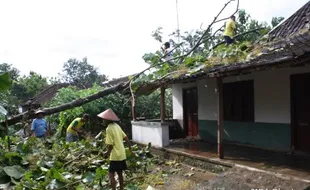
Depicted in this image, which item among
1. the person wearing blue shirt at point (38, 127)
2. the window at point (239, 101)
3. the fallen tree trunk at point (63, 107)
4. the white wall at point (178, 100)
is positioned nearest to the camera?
the fallen tree trunk at point (63, 107)

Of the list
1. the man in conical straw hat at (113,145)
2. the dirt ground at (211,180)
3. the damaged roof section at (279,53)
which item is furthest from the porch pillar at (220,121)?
the man in conical straw hat at (113,145)

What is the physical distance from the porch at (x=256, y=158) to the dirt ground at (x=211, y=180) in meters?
0.25

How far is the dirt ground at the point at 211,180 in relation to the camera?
18.5 feet

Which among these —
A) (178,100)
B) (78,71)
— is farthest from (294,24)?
(78,71)

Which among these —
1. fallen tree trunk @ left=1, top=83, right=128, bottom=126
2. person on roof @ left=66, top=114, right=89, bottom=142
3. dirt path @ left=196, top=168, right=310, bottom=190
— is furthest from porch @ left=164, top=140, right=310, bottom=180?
person on roof @ left=66, top=114, right=89, bottom=142

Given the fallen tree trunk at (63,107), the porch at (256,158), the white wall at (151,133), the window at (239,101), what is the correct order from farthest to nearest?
the white wall at (151,133) < the window at (239,101) < the fallen tree trunk at (63,107) < the porch at (256,158)

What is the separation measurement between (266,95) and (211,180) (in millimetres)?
3482

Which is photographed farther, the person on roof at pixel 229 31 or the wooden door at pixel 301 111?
the person on roof at pixel 229 31

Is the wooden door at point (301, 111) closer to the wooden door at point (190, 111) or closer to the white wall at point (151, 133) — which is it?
the white wall at point (151, 133)

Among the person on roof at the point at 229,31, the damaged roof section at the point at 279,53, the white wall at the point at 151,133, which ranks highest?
the person on roof at the point at 229,31

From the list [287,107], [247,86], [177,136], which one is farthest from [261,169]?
[177,136]

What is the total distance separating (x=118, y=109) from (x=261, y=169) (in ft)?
33.9

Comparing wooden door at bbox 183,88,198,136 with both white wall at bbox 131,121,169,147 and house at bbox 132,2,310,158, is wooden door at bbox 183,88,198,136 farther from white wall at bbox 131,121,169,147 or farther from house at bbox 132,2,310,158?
white wall at bbox 131,121,169,147

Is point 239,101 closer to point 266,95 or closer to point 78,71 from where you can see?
point 266,95
